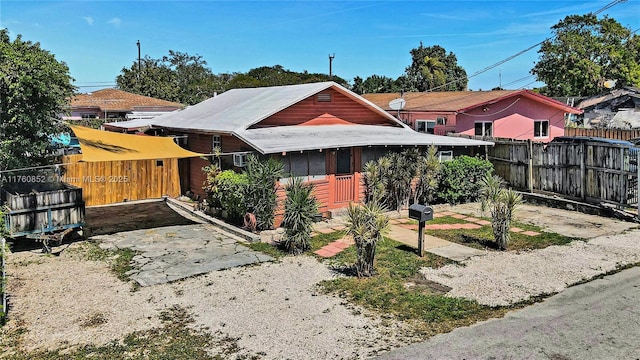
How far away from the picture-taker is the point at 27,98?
12.0 meters

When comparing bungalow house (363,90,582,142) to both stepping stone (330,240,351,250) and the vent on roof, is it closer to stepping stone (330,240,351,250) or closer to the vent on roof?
the vent on roof

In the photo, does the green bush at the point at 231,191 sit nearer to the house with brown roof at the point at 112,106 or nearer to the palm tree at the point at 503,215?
the palm tree at the point at 503,215

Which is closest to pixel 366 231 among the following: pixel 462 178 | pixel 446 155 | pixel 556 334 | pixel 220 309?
pixel 220 309

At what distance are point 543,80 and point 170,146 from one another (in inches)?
1861

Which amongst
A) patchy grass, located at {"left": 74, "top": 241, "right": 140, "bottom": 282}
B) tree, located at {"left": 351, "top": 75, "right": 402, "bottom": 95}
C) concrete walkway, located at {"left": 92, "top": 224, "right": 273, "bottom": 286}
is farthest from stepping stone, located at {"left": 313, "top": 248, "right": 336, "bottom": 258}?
tree, located at {"left": 351, "top": 75, "right": 402, "bottom": 95}

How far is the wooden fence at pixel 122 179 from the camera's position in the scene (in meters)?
17.0

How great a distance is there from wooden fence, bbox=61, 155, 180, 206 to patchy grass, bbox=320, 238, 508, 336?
9917 millimetres

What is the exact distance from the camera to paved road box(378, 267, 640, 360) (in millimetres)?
6422

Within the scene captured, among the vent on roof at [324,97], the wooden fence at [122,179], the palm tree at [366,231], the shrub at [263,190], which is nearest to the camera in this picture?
the palm tree at [366,231]

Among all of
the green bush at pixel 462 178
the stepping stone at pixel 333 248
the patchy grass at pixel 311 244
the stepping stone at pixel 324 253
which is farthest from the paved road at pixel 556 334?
the green bush at pixel 462 178

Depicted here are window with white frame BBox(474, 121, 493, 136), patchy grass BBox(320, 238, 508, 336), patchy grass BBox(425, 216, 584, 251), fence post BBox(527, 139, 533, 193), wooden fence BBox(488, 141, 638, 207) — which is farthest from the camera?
window with white frame BBox(474, 121, 493, 136)

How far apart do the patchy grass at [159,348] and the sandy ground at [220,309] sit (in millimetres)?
170

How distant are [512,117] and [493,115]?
1.28 m

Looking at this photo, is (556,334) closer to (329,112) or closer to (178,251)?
(178,251)
